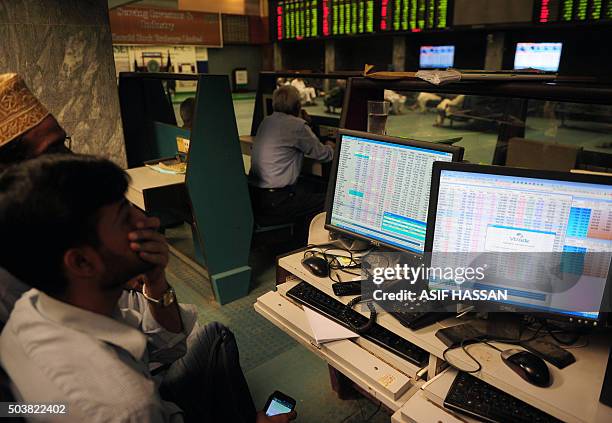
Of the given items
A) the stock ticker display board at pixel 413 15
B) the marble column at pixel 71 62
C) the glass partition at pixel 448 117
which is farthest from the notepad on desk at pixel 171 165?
the stock ticker display board at pixel 413 15

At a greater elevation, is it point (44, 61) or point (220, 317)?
point (44, 61)

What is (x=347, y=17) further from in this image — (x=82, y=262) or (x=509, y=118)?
(x=82, y=262)

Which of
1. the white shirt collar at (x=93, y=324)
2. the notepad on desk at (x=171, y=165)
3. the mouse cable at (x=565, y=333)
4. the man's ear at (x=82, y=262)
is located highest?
the man's ear at (x=82, y=262)

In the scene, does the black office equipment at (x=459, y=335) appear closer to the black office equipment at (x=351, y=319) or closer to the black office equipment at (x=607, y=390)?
the black office equipment at (x=351, y=319)

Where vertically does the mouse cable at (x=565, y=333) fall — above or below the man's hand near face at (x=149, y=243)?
below

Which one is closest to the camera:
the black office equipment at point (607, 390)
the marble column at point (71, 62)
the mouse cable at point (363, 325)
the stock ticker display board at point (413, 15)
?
the black office equipment at point (607, 390)

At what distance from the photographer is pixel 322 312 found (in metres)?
1.24

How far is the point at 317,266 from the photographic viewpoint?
53.8 inches

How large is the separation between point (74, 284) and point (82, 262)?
0.05 m

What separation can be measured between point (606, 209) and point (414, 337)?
1.65 feet

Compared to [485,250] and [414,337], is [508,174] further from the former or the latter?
[414,337]

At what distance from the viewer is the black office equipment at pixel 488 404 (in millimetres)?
856

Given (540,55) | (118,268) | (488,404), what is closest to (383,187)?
(488,404)

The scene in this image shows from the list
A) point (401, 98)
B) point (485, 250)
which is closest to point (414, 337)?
point (485, 250)
